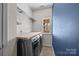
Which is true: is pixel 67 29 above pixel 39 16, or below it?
below

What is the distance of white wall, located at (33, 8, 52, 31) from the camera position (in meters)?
6.70

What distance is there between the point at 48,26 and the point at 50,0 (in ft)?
17.9

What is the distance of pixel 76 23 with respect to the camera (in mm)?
4426

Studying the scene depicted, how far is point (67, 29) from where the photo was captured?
4.66m

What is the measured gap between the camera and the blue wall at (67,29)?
4.43 meters

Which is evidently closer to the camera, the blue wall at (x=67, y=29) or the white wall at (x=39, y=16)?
the blue wall at (x=67, y=29)

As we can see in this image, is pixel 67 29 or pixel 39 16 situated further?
pixel 39 16

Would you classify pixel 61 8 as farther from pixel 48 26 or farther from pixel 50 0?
pixel 50 0

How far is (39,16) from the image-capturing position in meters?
6.80

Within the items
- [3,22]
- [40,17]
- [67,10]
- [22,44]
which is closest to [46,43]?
[40,17]

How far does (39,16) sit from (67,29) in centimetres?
255

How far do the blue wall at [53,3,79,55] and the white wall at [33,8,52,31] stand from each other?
1.72 metres

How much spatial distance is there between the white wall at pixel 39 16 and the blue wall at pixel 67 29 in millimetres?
1722

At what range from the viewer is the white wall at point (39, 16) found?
670 cm
